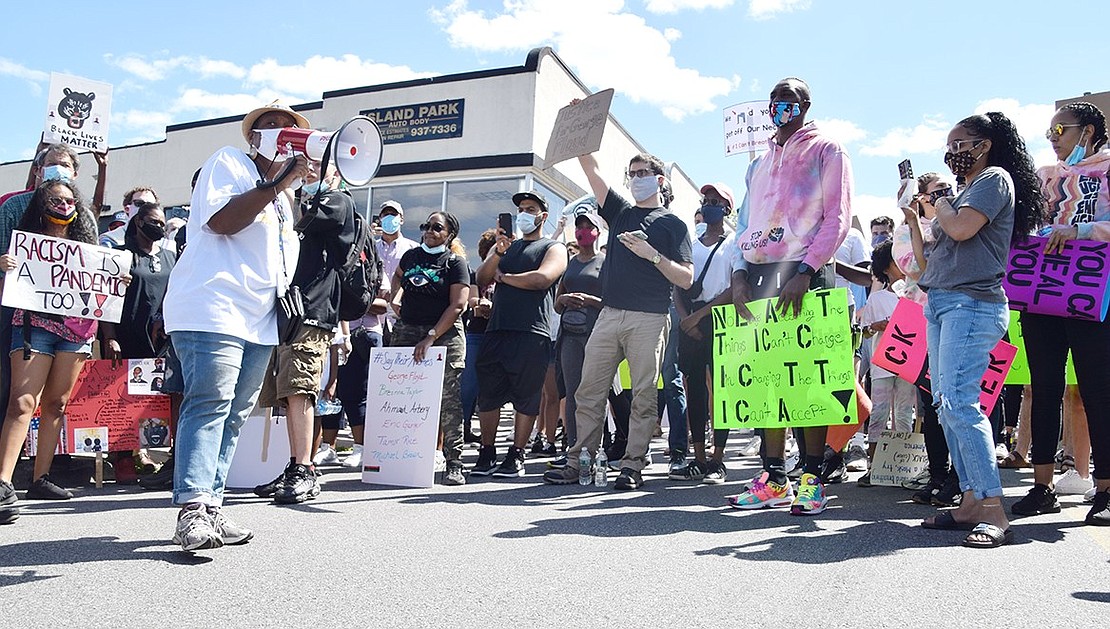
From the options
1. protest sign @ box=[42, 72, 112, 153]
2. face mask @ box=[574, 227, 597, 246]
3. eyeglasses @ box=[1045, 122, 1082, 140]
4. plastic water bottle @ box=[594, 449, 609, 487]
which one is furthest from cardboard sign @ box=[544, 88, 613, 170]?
protest sign @ box=[42, 72, 112, 153]

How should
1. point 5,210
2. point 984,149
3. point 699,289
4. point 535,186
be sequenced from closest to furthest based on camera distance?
point 984,149 < point 5,210 < point 699,289 < point 535,186

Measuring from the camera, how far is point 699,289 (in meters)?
6.46

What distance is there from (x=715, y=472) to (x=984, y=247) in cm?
273

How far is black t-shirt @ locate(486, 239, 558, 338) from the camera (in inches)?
241

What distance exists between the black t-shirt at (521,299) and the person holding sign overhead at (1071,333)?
125 inches

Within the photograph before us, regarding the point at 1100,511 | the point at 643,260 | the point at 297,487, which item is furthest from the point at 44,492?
the point at 1100,511

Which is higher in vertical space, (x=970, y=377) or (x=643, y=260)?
(x=643, y=260)

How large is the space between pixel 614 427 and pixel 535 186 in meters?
9.21

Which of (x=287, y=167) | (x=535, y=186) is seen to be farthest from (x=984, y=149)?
(x=535, y=186)

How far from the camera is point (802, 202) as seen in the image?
439 centimetres

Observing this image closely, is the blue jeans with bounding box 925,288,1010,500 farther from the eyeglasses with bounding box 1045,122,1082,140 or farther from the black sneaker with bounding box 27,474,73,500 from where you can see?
the black sneaker with bounding box 27,474,73,500

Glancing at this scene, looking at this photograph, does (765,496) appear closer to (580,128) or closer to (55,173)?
(580,128)

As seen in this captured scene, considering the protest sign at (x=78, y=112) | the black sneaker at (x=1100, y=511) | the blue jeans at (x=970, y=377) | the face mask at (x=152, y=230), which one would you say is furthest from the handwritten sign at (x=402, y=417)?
the black sneaker at (x=1100, y=511)

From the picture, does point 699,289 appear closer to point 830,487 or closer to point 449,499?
point 830,487
